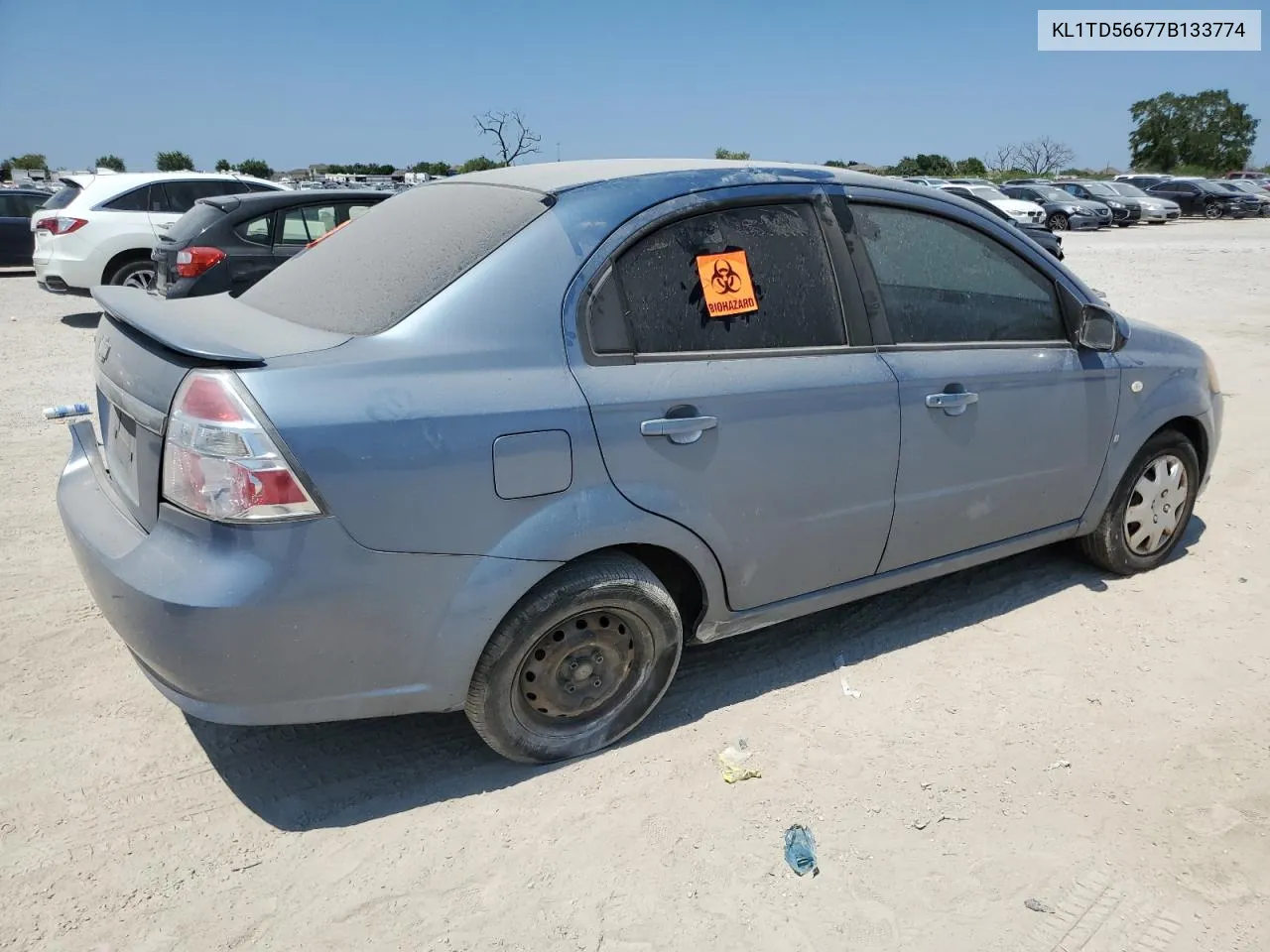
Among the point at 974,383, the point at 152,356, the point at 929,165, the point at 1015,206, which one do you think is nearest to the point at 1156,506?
the point at 974,383

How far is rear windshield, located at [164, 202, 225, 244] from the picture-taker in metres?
9.02

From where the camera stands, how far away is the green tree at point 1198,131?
7300 cm

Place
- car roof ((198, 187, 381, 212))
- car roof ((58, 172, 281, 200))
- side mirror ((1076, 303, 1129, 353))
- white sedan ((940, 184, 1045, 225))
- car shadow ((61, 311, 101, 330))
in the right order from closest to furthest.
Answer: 1. side mirror ((1076, 303, 1129, 353))
2. car roof ((198, 187, 381, 212))
3. car shadow ((61, 311, 101, 330))
4. car roof ((58, 172, 281, 200))
5. white sedan ((940, 184, 1045, 225))

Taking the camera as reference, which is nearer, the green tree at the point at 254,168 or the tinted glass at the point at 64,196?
the tinted glass at the point at 64,196

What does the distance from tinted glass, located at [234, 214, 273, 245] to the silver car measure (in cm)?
640

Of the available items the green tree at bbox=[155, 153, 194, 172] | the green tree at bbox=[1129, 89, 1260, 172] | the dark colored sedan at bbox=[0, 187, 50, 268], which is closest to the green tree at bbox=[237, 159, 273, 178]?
the green tree at bbox=[155, 153, 194, 172]

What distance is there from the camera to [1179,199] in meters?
37.9

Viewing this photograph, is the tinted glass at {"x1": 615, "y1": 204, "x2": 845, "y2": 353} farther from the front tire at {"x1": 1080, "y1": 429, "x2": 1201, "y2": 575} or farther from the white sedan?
the white sedan

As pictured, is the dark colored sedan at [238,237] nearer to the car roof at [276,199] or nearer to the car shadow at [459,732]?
the car roof at [276,199]

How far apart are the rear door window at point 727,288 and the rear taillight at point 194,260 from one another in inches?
290

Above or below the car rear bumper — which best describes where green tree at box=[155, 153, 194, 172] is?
above

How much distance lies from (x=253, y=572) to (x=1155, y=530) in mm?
3861

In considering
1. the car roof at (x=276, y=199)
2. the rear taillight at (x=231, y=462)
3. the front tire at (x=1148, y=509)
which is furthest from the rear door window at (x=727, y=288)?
the car roof at (x=276, y=199)

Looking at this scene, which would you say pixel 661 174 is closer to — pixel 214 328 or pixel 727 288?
pixel 727 288
